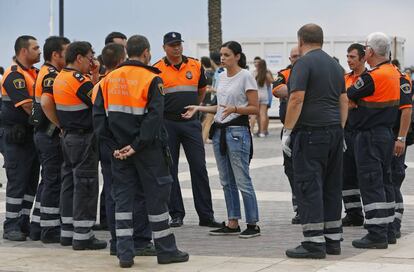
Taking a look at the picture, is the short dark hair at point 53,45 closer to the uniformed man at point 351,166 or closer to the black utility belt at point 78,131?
the black utility belt at point 78,131

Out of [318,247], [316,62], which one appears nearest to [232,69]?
[316,62]

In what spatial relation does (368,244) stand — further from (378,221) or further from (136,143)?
(136,143)

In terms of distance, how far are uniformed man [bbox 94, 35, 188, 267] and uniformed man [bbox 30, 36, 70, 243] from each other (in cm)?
123

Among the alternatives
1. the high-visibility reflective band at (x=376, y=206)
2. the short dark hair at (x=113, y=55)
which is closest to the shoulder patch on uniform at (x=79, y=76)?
the short dark hair at (x=113, y=55)

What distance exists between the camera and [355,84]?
962cm

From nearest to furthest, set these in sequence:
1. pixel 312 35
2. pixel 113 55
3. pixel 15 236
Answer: pixel 312 35
pixel 113 55
pixel 15 236

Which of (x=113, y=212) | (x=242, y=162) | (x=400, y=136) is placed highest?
(x=400, y=136)

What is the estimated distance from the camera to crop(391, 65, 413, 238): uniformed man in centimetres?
987

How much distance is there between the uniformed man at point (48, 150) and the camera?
977 centimetres

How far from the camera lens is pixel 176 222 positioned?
1096cm

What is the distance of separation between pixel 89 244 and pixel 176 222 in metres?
1.66

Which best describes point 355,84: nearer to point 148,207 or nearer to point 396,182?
point 396,182

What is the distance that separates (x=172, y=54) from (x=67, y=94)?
67.4 inches

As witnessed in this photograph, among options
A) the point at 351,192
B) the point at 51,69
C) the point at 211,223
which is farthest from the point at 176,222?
the point at 51,69
